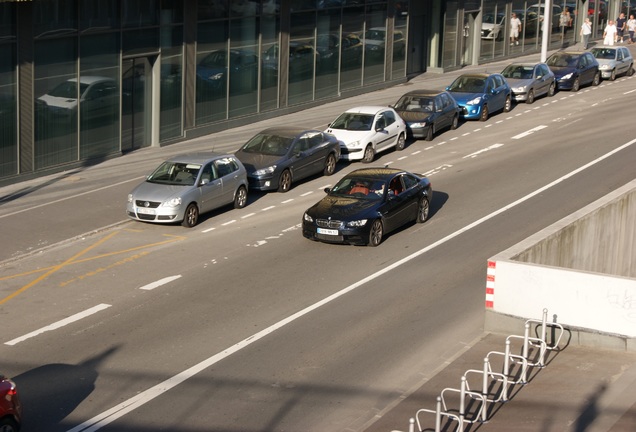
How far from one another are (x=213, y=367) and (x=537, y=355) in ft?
15.4

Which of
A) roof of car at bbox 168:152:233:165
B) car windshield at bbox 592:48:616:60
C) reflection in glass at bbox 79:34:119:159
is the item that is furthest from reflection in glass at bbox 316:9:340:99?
roof of car at bbox 168:152:233:165

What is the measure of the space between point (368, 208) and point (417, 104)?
12096 millimetres

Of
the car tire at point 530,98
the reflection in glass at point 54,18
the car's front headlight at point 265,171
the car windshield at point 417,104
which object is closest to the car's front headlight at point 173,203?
the car's front headlight at point 265,171

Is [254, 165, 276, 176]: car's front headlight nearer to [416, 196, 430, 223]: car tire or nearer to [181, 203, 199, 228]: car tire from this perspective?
[181, 203, 199, 228]: car tire

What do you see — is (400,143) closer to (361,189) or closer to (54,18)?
(361,189)

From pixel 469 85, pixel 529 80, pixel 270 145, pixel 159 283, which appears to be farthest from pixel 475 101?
pixel 159 283

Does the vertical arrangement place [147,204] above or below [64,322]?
above

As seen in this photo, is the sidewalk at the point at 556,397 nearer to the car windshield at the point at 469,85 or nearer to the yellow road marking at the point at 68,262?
the yellow road marking at the point at 68,262

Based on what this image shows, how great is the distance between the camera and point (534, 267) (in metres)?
16.1

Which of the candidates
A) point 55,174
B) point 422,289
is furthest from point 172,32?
point 422,289

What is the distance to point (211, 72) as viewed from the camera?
1359 inches

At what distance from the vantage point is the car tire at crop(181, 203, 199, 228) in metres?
24.5

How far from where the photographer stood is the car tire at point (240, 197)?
86.6 ft

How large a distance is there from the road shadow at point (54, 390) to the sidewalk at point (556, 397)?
4138 millimetres
